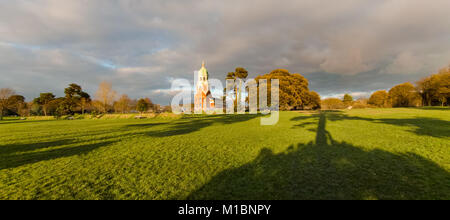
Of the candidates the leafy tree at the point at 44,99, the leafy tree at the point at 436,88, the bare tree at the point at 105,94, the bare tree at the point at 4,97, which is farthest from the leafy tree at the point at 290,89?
the leafy tree at the point at 44,99

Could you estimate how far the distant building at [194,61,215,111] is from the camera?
50569mm

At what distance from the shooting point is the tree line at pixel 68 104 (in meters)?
41.5

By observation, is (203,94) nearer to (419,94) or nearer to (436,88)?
(436,88)

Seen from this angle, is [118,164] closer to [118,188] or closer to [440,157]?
[118,188]

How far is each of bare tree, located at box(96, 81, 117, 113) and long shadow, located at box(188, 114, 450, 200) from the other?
5258cm

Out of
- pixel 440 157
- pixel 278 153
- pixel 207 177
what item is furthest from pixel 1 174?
pixel 440 157

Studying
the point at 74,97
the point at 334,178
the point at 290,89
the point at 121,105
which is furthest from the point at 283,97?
the point at 74,97

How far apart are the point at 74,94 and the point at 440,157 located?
76.7m

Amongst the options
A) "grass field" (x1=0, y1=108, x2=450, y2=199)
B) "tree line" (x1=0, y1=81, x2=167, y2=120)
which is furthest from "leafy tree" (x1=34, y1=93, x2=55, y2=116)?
"grass field" (x1=0, y1=108, x2=450, y2=199)

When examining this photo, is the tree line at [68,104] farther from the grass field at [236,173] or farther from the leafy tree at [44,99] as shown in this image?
the grass field at [236,173]

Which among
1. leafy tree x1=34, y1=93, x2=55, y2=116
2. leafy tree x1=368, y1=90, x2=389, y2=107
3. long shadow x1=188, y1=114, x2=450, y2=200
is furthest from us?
leafy tree x1=34, y1=93, x2=55, y2=116

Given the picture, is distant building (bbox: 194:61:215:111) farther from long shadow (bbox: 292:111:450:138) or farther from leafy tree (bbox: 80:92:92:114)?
long shadow (bbox: 292:111:450:138)
